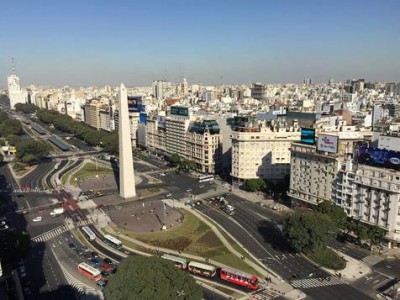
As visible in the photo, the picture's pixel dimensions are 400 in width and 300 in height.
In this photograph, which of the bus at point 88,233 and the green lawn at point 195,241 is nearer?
the green lawn at point 195,241

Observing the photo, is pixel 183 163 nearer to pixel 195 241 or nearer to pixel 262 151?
pixel 262 151

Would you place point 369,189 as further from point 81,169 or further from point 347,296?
point 81,169

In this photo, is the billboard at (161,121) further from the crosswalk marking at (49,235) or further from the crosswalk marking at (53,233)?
the crosswalk marking at (49,235)

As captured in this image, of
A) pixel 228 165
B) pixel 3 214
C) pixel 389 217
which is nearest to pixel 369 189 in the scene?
pixel 389 217

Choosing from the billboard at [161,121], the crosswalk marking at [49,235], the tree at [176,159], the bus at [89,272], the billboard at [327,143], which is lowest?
the crosswalk marking at [49,235]

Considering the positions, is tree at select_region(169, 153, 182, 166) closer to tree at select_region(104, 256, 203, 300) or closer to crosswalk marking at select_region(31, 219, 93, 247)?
crosswalk marking at select_region(31, 219, 93, 247)

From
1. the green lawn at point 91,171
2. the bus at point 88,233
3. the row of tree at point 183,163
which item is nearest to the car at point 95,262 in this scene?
the bus at point 88,233
